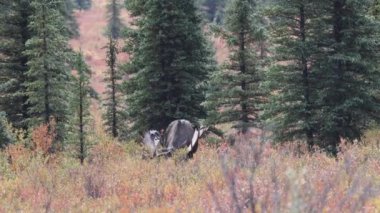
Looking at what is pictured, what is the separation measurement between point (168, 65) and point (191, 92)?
1489 mm

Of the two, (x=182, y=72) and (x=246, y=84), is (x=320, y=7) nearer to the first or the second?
(x=246, y=84)

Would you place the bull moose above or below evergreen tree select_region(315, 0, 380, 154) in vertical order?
below

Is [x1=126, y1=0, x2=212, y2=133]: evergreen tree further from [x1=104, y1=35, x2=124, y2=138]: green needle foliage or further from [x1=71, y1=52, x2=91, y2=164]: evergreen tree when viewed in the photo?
[x1=104, y1=35, x2=124, y2=138]: green needle foliage

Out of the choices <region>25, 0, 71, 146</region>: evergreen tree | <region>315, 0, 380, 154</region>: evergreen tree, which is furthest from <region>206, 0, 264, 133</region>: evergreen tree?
<region>25, 0, 71, 146</region>: evergreen tree

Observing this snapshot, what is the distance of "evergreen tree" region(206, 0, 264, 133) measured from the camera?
61.6 ft

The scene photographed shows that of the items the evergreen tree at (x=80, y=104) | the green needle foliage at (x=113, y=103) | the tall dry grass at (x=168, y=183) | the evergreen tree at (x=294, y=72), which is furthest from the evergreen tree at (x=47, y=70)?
the evergreen tree at (x=294, y=72)

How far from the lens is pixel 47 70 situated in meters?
20.0

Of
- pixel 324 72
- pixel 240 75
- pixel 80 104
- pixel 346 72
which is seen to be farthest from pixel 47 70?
pixel 346 72

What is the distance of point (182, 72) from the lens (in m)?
19.6

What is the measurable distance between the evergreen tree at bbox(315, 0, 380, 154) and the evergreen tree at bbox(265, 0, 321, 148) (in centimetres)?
38

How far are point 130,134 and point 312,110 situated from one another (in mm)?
8984

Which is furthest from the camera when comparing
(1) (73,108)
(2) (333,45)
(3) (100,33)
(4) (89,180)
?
(3) (100,33)

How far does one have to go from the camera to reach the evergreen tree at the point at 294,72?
49.9ft

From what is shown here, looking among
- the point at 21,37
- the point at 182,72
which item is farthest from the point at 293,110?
the point at 21,37
